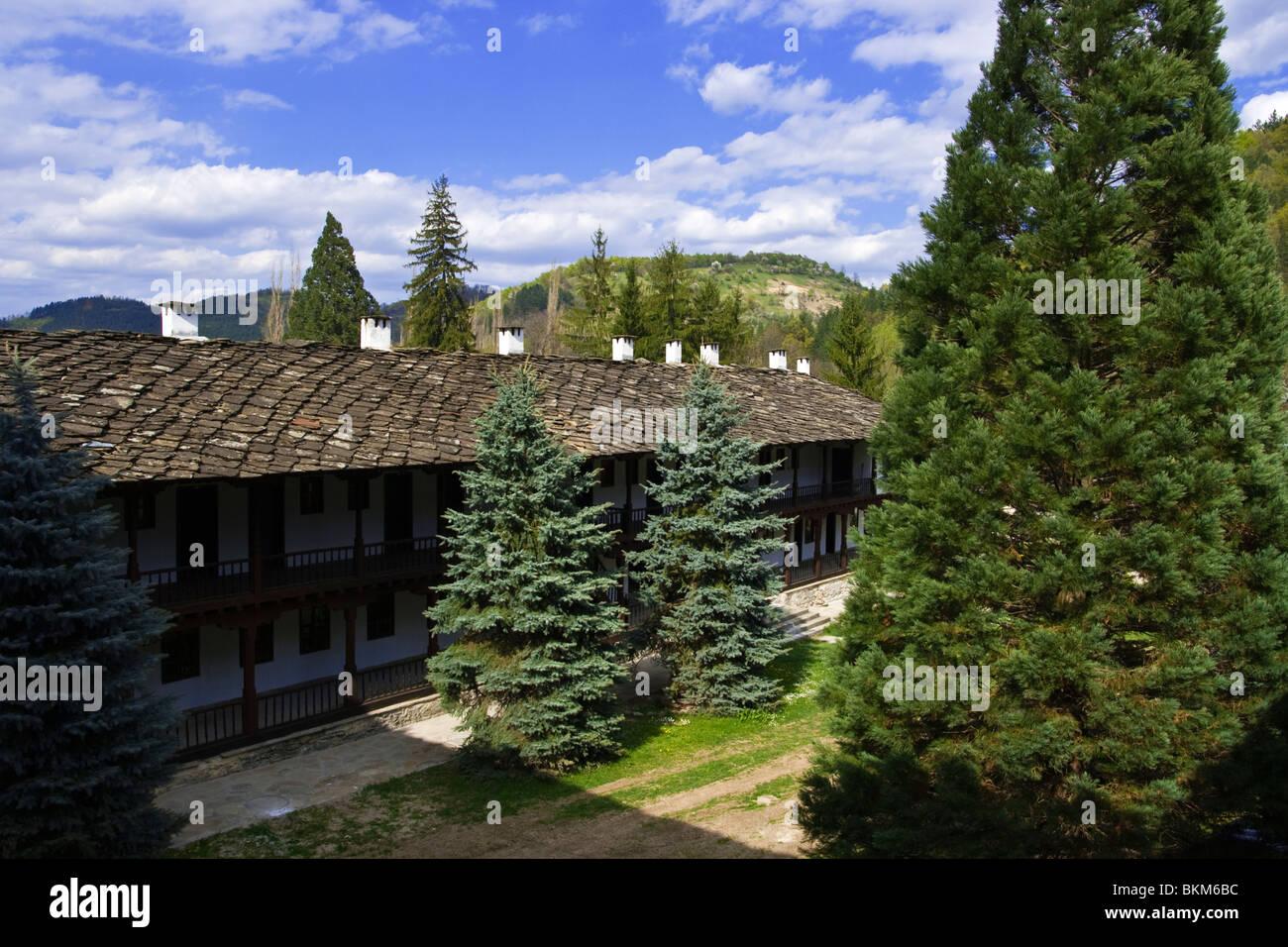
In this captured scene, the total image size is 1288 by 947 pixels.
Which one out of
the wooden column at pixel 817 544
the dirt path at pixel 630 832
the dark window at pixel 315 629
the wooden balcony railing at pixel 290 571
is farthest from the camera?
the wooden column at pixel 817 544

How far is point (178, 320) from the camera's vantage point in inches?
701

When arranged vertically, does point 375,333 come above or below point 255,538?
above

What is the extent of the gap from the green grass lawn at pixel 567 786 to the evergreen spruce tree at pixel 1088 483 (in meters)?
2.07

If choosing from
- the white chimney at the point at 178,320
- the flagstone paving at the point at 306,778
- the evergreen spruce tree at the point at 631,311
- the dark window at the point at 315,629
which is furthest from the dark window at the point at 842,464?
the white chimney at the point at 178,320

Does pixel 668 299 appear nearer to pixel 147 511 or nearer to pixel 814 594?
pixel 814 594

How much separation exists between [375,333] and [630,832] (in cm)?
1465

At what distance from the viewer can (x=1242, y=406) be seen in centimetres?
685

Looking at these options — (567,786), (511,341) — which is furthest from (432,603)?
(511,341)

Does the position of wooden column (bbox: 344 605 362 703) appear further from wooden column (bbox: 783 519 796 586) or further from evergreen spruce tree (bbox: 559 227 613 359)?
Answer: evergreen spruce tree (bbox: 559 227 613 359)

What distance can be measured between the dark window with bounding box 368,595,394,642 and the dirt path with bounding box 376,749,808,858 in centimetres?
594

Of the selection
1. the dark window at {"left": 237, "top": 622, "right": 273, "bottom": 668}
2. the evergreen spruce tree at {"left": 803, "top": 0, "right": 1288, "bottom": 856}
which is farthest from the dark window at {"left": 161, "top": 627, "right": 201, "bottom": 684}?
the evergreen spruce tree at {"left": 803, "top": 0, "right": 1288, "bottom": 856}

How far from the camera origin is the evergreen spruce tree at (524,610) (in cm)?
1416

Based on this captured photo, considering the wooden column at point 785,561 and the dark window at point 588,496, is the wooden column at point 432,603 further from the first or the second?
the wooden column at point 785,561
